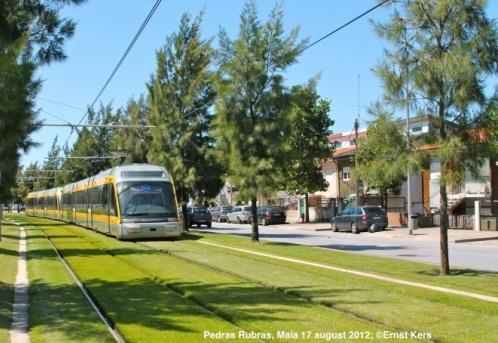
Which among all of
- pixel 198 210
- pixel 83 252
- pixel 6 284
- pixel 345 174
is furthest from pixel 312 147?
pixel 6 284

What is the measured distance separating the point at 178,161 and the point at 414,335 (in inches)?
1067

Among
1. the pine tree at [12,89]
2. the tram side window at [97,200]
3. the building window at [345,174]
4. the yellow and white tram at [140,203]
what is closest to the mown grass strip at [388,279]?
the yellow and white tram at [140,203]

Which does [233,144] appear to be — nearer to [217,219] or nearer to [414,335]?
[414,335]

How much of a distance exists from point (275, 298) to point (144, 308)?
212 centimetres

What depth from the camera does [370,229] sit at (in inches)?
1451

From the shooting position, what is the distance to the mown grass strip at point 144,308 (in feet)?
25.6

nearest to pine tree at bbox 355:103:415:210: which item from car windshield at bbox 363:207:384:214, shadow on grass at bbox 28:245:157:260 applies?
shadow on grass at bbox 28:245:157:260

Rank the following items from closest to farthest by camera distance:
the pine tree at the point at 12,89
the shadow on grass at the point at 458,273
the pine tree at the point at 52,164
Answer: the pine tree at the point at 12,89 → the shadow on grass at the point at 458,273 → the pine tree at the point at 52,164

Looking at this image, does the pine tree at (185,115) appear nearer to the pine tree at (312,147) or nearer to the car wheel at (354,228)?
the car wheel at (354,228)

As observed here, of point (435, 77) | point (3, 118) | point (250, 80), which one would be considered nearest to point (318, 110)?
point (250, 80)

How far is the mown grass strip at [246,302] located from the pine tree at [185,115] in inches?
699

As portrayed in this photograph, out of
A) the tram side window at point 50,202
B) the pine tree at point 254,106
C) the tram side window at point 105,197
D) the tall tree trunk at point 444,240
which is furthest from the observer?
the tram side window at point 50,202

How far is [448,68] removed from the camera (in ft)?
42.6

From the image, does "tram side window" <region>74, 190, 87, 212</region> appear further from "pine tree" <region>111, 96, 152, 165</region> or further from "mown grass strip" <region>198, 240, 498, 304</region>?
"mown grass strip" <region>198, 240, 498, 304</region>
